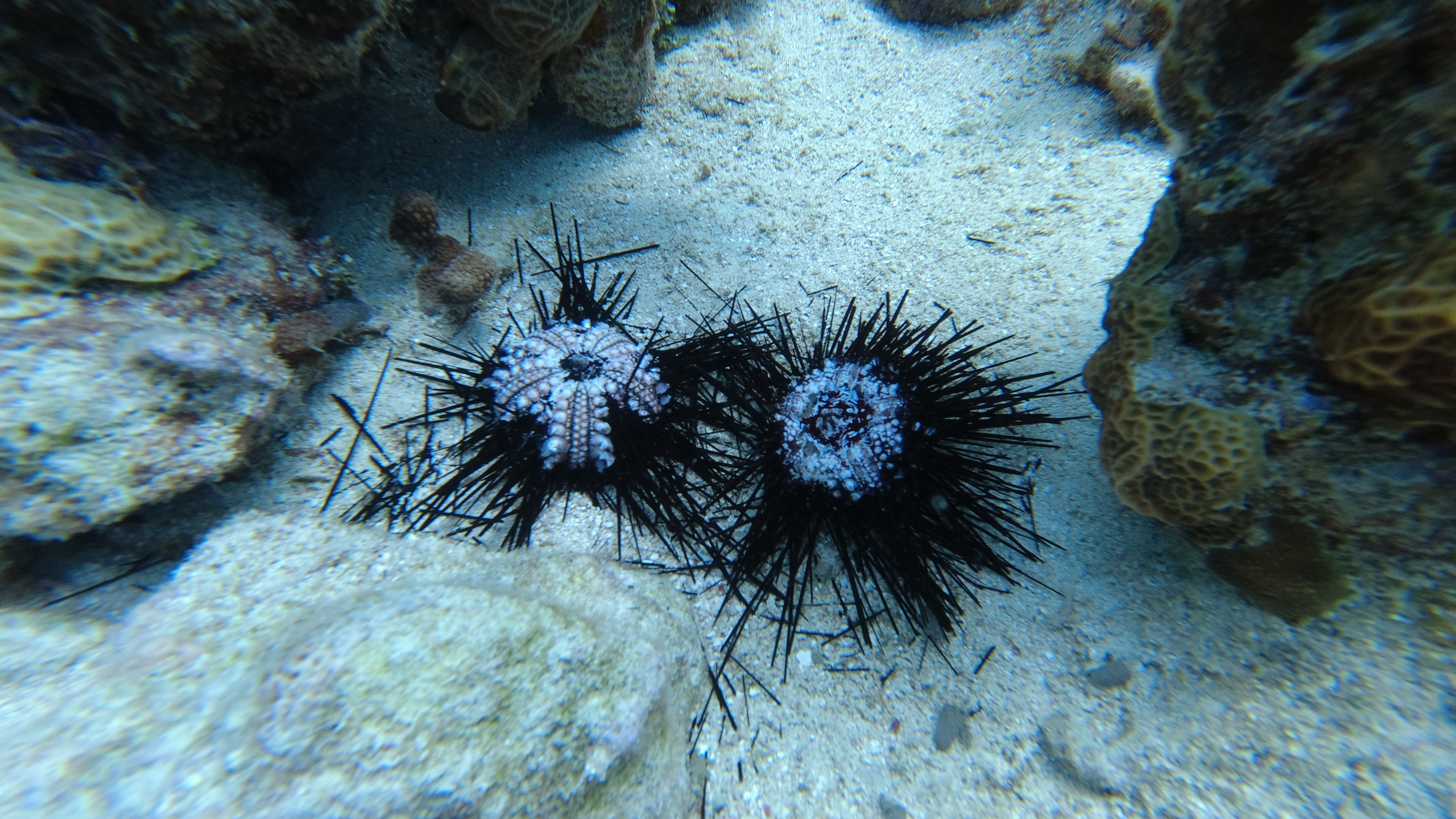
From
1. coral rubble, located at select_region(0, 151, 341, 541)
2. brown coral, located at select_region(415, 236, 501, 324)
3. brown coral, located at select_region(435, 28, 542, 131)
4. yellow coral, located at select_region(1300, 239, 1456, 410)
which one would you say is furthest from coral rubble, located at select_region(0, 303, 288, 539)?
yellow coral, located at select_region(1300, 239, 1456, 410)

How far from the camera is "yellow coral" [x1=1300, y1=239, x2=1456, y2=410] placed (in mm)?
1294

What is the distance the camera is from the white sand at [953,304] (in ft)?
5.72

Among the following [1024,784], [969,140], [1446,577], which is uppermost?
[969,140]

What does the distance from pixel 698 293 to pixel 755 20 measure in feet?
6.74

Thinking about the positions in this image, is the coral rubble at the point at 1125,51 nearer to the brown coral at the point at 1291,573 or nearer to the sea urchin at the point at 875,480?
the sea urchin at the point at 875,480

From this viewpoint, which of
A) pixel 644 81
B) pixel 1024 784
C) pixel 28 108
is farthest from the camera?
pixel 644 81

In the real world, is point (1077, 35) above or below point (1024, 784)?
above

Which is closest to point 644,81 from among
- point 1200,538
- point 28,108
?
point 28,108

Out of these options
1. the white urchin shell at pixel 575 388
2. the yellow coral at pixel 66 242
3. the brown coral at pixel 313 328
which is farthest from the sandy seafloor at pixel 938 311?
the yellow coral at pixel 66 242

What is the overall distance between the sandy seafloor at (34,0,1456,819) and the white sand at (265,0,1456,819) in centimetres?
1

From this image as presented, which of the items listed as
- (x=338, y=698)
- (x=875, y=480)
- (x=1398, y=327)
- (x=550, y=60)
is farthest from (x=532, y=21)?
(x=1398, y=327)

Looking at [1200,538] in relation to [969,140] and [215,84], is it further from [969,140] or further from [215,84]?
[215,84]

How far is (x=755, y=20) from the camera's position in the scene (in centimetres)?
355

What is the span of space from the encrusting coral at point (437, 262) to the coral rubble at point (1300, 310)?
2.80 m
